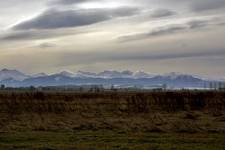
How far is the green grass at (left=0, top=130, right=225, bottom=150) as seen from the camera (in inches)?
1021

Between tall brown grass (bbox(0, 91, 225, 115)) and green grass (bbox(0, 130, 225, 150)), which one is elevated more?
tall brown grass (bbox(0, 91, 225, 115))

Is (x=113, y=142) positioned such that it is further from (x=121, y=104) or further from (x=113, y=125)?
(x=121, y=104)

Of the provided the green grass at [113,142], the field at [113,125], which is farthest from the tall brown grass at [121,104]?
the green grass at [113,142]

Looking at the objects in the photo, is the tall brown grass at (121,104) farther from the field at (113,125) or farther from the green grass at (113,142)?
the green grass at (113,142)

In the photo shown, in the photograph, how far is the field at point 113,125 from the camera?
27703 millimetres

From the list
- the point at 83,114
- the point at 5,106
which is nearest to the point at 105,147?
the point at 83,114

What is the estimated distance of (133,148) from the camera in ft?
83.3

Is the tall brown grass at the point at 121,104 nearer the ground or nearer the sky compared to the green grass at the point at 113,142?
nearer the sky

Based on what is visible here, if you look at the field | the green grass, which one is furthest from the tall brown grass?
the green grass

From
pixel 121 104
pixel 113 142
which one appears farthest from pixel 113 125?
pixel 121 104

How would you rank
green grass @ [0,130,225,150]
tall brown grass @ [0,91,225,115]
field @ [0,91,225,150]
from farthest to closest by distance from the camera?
tall brown grass @ [0,91,225,115] < field @ [0,91,225,150] < green grass @ [0,130,225,150]

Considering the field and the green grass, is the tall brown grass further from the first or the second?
the green grass

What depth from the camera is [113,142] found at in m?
28.2

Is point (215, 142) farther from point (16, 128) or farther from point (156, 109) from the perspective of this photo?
point (156, 109)
